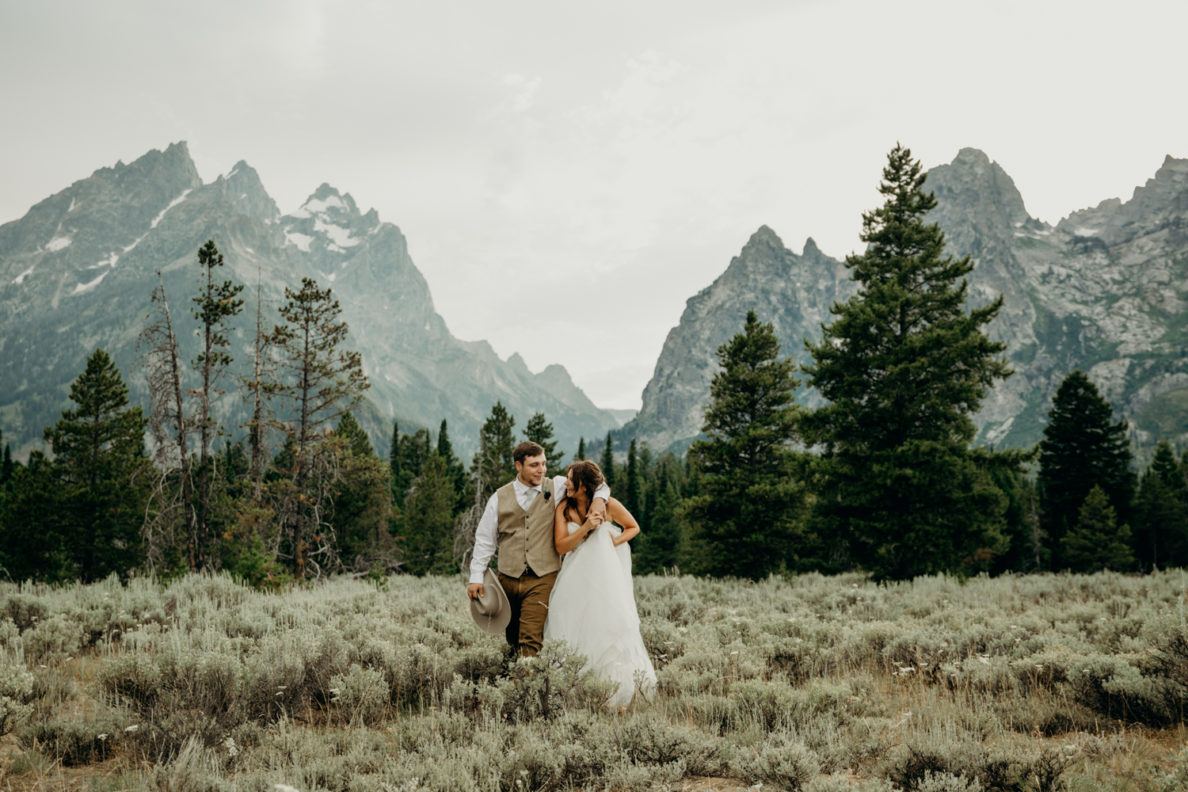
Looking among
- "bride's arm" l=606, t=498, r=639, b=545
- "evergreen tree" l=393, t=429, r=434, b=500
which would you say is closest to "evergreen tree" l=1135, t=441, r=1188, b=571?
"bride's arm" l=606, t=498, r=639, b=545

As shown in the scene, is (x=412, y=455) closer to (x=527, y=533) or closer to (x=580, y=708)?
(x=527, y=533)

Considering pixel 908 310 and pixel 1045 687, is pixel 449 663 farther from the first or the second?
pixel 908 310

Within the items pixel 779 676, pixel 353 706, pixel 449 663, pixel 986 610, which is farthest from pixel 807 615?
pixel 353 706

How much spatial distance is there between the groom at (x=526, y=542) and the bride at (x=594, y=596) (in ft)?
0.43

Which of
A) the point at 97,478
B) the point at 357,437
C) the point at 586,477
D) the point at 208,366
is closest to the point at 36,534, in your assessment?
the point at 97,478

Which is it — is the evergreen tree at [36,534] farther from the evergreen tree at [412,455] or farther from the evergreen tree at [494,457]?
the evergreen tree at [412,455]

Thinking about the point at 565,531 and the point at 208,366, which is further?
the point at 208,366

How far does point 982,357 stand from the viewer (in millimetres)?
15891

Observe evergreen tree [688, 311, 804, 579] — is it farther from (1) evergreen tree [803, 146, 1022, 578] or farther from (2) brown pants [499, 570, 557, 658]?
(2) brown pants [499, 570, 557, 658]

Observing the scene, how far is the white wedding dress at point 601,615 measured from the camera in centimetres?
509

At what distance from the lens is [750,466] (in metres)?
23.8

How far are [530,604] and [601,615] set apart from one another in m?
0.70

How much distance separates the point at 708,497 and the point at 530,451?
19.1 metres

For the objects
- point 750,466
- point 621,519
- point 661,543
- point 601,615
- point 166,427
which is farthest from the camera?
point 661,543
